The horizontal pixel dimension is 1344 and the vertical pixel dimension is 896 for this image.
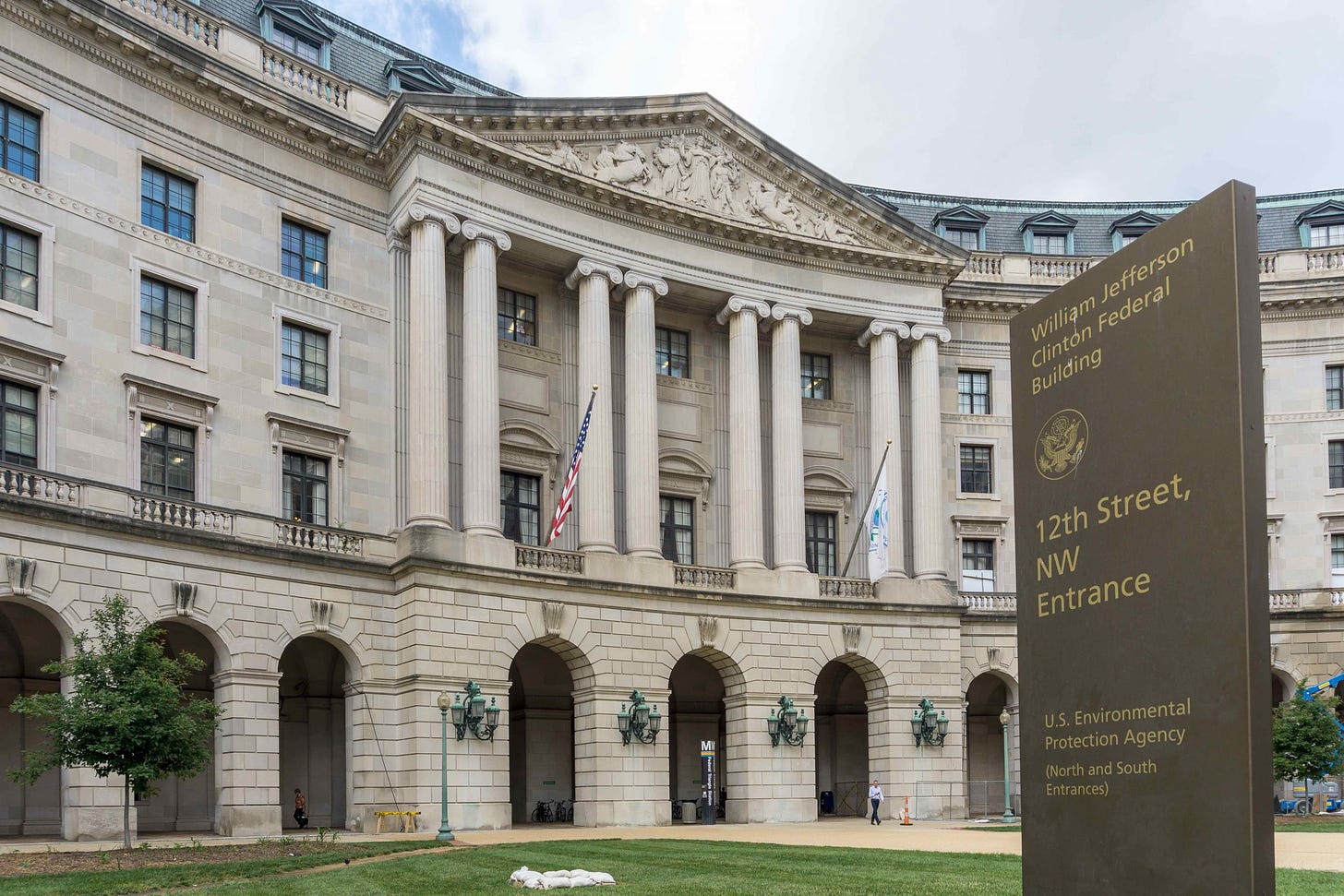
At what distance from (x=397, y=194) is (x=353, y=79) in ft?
20.2

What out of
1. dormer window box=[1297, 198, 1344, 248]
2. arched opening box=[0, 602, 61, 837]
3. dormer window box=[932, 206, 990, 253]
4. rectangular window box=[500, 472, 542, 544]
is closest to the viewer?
arched opening box=[0, 602, 61, 837]

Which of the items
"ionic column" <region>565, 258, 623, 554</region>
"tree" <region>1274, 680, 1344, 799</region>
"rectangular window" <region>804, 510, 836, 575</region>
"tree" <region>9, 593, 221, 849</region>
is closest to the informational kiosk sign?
"tree" <region>9, 593, 221, 849</region>

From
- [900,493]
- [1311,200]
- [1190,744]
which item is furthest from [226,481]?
[1311,200]

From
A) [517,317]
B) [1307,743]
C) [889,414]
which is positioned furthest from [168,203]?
[1307,743]

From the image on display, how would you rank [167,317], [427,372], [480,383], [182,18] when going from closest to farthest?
[167,317], [182,18], [427,372], [480,383]

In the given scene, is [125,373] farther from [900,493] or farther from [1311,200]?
[1311,200]

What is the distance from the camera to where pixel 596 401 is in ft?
153

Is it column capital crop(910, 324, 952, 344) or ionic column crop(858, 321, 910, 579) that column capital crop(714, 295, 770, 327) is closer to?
ionic column crop(858, 321, 910, 579)

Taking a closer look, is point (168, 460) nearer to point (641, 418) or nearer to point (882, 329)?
point (641, 418)

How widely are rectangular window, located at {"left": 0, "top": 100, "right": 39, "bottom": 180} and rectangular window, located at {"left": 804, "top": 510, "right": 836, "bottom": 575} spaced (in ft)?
101

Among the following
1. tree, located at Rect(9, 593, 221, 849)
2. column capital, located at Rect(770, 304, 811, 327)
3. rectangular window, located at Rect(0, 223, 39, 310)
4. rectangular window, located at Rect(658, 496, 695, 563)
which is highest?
column capital, located at Rect(770, 304, 811, 327)

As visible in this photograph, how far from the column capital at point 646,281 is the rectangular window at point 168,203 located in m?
15.3

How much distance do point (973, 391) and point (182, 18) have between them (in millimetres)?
34778

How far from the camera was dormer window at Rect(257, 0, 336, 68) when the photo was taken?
152ft
